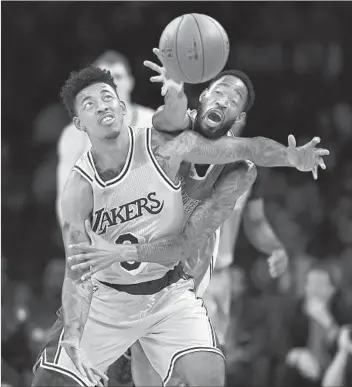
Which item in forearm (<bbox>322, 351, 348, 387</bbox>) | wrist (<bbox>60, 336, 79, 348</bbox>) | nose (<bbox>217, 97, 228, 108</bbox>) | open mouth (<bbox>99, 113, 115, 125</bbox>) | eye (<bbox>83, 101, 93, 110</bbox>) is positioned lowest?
forearm (<bbox>322, 351, 348, 387</bbox>)

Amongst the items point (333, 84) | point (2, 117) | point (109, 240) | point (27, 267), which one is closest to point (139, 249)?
point (109, 240)

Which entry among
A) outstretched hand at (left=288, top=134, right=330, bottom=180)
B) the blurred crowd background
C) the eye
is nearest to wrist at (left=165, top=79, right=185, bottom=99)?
the eye

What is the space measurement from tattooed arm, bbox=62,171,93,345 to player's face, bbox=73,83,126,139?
0.22 m

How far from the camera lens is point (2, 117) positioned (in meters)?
9.20

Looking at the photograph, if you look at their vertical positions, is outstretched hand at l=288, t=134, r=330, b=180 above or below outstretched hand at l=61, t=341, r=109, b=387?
above

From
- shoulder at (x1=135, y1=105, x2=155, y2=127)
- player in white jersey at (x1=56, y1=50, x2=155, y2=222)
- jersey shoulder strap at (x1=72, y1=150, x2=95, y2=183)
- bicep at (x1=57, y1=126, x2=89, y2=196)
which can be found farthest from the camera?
bicep at (x1=57, y1=126, x2=89, y2=196)

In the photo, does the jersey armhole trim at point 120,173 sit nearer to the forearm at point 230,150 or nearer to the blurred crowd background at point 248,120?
the forearm at point 230,150

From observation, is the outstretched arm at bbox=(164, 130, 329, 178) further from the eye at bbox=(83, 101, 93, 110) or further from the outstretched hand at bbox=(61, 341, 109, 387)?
the outstretched hand at bbox=(61, 341, 109, 387)

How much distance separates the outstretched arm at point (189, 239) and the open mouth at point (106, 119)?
50 centimetres

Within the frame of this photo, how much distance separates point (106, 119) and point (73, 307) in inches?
32.3

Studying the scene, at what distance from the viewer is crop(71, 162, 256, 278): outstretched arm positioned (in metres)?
4.38

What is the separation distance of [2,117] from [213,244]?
4.33 metres

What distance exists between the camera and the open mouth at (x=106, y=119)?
4.39 m

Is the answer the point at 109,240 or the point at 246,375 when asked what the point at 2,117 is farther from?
the point at 109,240
